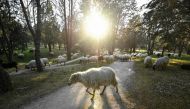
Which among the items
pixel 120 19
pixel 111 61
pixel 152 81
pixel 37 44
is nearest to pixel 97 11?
pixel 120 19

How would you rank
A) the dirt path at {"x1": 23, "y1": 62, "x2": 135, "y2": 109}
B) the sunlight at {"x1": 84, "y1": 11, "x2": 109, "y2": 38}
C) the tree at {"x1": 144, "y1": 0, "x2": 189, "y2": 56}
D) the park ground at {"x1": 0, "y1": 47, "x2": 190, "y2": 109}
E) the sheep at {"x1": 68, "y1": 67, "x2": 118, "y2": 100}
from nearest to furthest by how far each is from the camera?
the dirt path at {"x1": 23, "y1": 62, "x2": 135, "y2": 109} → the park ground at {"x1": 0, "y1": 47, "x2": 190, "y2": 109} → the sheep at {"x1": 68, "y1": 67, "x2": 118, "y2": 100} → the tree at {"x1": 144, "y1": 0, "x2": 189, "y2": 56} → the sunlight at {"x1": 84, "y1": 11, "x2": 109, "y2": 38}

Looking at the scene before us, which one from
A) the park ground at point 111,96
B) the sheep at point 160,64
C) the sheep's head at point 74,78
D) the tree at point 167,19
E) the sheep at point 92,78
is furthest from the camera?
the sheep at point 160,64

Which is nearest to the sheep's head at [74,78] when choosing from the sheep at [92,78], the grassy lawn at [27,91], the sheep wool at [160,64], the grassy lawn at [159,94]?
the sheep at [92,78]

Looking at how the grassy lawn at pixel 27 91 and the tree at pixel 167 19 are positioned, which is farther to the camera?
the tree at pixel 167 19

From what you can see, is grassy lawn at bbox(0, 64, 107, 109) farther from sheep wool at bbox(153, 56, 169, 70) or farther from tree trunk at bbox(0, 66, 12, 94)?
sheep wool at bbox(153, 56, 169, 70)

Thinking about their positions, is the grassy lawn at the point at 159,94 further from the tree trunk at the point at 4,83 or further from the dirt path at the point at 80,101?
the tree trunk at the point at 4,83

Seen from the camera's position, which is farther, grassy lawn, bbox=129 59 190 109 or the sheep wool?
the sheep wool

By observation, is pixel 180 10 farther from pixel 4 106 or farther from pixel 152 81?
pixel 4 106

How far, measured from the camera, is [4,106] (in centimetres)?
1127

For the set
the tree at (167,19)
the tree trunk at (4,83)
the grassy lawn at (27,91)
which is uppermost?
the tree at (167,19)

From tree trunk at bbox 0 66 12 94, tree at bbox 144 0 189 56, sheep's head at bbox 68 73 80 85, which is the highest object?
tree at bbox 144 0 189 56

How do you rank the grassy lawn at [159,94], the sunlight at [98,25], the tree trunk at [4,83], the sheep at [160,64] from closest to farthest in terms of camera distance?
the grassy lawn at [159,94]
the tree trunk at [4,83]
the sheep at [160,64]
the sunlight at [98,25]

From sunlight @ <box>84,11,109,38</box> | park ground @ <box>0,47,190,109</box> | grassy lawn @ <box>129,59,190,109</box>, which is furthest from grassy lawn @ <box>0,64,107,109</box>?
sunlight @ <box>84,11,109,38</box>

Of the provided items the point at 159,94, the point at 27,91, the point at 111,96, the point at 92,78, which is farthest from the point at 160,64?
the point at 27,91
